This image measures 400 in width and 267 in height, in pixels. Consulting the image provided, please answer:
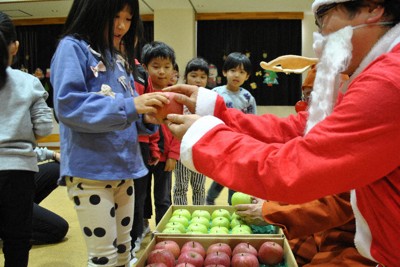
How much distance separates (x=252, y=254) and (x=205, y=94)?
0.60m

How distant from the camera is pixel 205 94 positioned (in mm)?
1250

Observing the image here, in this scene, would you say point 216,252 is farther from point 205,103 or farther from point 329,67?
point 329,67

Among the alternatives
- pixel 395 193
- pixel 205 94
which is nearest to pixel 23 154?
pixel 205 94

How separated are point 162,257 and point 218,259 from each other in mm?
194

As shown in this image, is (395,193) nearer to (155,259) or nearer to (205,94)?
(205,94)

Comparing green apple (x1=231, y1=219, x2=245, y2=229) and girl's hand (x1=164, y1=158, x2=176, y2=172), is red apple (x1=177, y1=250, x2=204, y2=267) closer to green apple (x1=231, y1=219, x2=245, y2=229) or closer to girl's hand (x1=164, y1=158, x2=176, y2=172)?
green apple (x1=231, y1=219, x2=245, y2=229)

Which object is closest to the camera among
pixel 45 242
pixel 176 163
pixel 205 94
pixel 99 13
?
pixel 205 94

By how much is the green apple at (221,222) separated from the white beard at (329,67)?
0.90 meters

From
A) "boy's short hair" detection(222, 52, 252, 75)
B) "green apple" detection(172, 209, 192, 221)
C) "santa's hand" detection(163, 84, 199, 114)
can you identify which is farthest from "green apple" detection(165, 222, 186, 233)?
"boy's short hair" detection(222, 52, 252, 75)

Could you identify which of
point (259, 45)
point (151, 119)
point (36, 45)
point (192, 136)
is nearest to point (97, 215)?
point (151, 119)

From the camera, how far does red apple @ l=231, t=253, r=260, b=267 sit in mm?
1339

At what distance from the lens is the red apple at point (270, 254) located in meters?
1.42

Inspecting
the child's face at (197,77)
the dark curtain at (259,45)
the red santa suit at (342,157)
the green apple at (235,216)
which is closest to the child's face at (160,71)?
the child's face at (197,77)

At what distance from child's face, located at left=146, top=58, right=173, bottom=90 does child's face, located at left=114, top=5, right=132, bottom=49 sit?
1.07 meters
